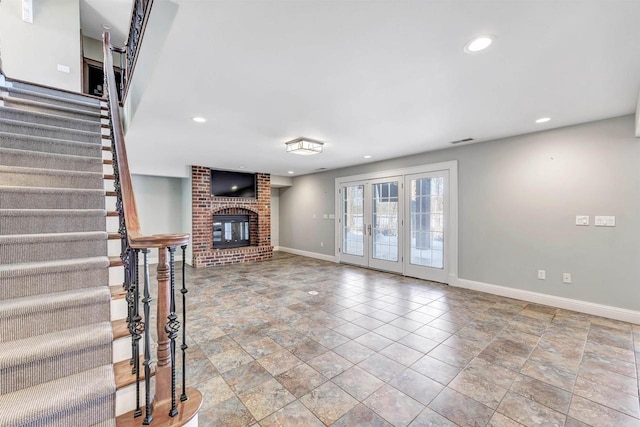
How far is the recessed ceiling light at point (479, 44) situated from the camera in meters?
1.74

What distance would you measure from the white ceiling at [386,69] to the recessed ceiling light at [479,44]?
5 cm

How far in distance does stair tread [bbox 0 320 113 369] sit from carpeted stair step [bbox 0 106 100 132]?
2485 millimetres

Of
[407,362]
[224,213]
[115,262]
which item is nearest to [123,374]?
[115,262]

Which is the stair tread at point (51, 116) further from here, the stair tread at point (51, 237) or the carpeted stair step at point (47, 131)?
the stair tread at point (51, 237)

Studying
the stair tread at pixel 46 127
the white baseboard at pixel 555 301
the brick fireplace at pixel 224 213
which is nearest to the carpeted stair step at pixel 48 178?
the stair tread at pixel 46 127

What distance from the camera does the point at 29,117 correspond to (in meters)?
2.79

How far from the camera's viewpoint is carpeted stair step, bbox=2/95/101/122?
114 inches

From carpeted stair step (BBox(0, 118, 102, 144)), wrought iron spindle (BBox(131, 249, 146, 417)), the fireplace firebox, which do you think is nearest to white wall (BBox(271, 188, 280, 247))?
the fireplace firebox

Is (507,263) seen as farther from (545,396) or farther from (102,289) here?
(102,289)

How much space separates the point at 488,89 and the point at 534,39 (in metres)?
0.73

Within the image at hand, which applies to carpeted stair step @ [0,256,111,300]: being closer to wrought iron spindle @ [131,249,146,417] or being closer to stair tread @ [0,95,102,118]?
wrought iron spindle @ [131,249,146,417]

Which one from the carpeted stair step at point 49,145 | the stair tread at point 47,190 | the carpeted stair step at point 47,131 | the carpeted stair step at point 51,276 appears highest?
the carpeted stair step at point 47,131

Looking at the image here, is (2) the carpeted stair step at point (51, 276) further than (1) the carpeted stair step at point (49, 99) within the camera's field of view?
No

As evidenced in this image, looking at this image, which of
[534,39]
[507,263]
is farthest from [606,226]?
[534,39]
